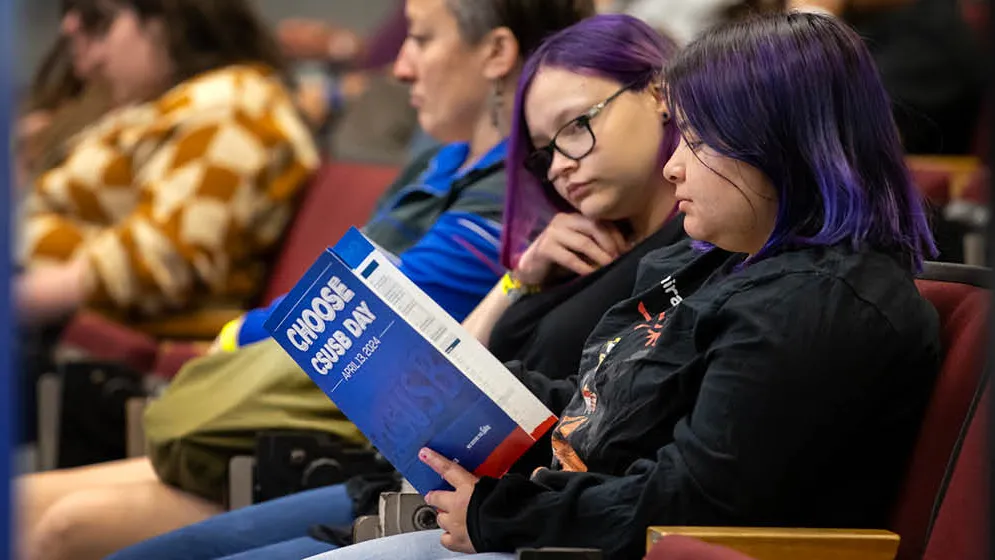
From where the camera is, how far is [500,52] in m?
2.37

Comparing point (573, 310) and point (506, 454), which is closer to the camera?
point (506, 454)

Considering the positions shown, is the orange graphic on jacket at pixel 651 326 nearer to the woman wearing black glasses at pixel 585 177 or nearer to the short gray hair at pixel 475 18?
the woman wearing black glasses at pixel 585 177

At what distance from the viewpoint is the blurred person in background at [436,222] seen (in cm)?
230

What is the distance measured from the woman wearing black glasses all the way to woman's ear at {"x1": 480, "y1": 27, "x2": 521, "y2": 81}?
32cm

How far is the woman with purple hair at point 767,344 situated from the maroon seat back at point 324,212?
185 cm

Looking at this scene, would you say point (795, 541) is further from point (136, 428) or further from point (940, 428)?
point (136, 428)

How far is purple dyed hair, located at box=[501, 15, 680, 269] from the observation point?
1927 millimetres

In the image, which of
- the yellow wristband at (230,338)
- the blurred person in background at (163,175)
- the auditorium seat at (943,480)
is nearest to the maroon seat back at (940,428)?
the auditorium seat at (943,480)

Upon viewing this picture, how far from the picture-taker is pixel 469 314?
2.30 metres

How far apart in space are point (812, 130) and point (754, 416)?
1.00 feet

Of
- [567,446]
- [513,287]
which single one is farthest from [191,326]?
[567,446]

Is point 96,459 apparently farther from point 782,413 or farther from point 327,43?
point 327,43

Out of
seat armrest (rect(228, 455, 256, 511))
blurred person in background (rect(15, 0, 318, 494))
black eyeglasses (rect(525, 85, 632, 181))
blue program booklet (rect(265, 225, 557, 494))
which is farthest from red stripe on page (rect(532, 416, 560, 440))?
blurred person in background (rect(15, 0, 318, 494))

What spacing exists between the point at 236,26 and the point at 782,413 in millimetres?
2535
